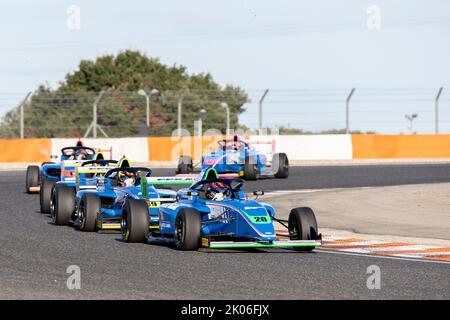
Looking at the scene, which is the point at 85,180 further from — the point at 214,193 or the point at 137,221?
the point at 214,193

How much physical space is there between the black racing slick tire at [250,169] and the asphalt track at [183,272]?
14.4m

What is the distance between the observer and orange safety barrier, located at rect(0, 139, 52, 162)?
43344 millimetres

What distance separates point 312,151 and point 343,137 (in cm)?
141

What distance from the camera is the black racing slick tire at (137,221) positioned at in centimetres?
1677

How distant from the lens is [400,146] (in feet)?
144

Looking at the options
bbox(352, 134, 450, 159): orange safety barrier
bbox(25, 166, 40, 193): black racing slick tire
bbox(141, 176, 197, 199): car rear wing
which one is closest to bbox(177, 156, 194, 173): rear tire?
bbox(25, 166, 40, 193): black racing slick tire

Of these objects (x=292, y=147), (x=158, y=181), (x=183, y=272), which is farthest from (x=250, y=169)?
(x=183, y=272)

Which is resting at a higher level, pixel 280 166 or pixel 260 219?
pixel 280 166

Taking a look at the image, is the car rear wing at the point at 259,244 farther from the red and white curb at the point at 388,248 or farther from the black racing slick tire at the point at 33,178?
the black racing slick tire at the point at 33,178

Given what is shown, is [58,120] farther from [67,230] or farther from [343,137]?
[67,230]

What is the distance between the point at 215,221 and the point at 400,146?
28.8 meters

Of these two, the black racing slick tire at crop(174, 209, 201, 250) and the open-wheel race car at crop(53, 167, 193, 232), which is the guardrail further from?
the black racing slick tire at crop(174, 209, 201, 250)

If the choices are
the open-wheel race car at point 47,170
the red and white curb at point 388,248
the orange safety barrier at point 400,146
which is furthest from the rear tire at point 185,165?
the red and white curb at point 388,248
